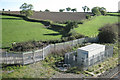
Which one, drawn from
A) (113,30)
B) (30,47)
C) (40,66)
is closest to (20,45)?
(30,47)

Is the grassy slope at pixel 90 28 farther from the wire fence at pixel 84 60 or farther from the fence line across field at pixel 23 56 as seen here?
the fence line across field at pixel 23 56

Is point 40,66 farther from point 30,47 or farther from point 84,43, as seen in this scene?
point 84,43

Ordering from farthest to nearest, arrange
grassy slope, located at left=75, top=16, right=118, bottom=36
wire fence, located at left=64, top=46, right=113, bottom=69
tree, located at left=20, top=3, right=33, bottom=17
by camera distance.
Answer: tree, located at left=20, top=3, right=33, bottom=17 < grassy slope, located at left=75, top=16, right=118, bottom=36 < wire fence, located at left=64, top=46, right=113, bottom=69

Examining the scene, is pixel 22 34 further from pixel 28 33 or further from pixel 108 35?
pixel 108 35

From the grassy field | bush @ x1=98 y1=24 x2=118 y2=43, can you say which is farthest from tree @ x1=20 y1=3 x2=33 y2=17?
bush @ x1=98 y1=24 x2=118 y2=43

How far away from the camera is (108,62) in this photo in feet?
42.3

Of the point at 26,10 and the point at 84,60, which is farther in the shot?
the point at 26,10

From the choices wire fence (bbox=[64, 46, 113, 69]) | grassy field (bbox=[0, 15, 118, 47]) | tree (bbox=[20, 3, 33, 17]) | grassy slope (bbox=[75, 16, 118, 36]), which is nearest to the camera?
wire fence (bbox=[64, 46, 113, 69])

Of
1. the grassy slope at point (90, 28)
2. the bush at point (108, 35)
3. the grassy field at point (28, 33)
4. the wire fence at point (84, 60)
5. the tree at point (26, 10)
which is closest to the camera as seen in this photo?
the wire fence at point (84, 60)

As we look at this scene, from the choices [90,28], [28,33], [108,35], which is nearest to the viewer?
[108,35]

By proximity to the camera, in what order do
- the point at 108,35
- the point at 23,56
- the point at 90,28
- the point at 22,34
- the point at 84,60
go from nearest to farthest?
the point at 84,60 < the point at 23,56 < the point at 108,35 < the point at 22,34 < the point at 90,28

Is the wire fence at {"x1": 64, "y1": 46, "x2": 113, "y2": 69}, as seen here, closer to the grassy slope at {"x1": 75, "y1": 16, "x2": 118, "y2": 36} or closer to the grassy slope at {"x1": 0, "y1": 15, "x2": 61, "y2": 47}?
the grassy slope at {"x1": 0, "y1": 15, "x2": 61, "y2": 47}

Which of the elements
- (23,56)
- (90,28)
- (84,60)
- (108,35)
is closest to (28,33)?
(23,56)

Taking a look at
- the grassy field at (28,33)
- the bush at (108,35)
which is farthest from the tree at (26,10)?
the bush at (108,35)
